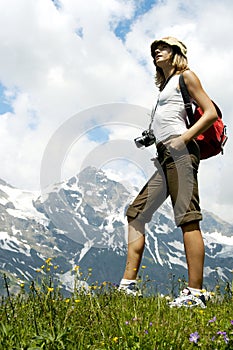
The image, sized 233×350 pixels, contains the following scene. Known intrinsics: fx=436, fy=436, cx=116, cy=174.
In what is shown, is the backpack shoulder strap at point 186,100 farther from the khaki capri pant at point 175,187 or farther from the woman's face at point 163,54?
the woman's face at point 163,54

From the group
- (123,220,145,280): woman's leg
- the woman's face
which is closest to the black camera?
Answer: the woman's face

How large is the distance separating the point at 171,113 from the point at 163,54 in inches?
34.3

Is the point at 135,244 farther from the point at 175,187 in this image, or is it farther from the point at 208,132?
the point at 208,132

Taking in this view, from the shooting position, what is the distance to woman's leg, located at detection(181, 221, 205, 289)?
193 inches

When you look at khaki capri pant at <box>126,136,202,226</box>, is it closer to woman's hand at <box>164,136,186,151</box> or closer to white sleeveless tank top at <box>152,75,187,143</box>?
woman's hand at <box>164,136,186,151</box>

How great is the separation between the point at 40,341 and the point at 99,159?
18.5 feet

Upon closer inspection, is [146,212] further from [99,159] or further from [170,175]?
[99,159]

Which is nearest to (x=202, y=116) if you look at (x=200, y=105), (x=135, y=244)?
(x=200, y=105)

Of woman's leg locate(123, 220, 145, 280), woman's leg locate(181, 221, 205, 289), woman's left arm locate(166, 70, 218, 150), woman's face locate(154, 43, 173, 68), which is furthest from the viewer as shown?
woman's face locate(154, 43, 173, 68)

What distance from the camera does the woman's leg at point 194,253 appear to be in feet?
16.1

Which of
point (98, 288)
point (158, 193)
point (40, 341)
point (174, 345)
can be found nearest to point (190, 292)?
point (98, 288)

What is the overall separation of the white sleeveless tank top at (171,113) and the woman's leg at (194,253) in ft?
3.80

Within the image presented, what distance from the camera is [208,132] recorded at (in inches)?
211

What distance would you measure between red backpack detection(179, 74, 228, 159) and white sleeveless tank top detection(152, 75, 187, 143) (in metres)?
0.08
